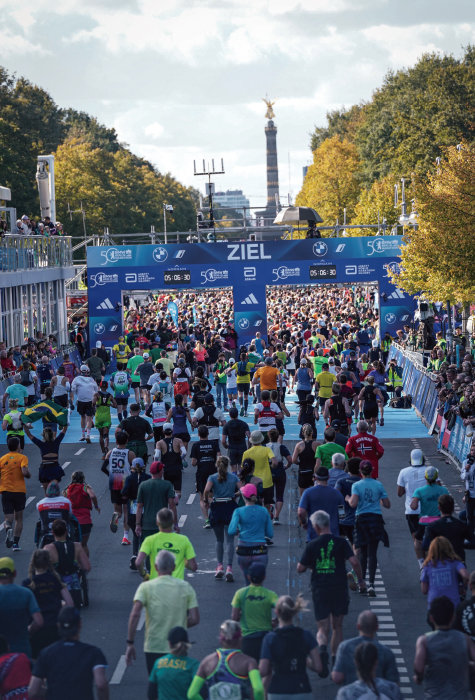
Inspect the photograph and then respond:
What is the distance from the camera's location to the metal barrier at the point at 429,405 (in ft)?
70.7

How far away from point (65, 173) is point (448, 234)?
182 feet

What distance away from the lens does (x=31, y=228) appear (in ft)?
140

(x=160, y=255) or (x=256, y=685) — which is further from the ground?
(x=160, y=255)

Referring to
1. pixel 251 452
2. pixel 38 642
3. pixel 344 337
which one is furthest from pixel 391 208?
pixel 38 642

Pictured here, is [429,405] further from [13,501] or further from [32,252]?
[32,252]

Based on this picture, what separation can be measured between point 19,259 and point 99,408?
18.6 metres

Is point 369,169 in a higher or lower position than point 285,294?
higher

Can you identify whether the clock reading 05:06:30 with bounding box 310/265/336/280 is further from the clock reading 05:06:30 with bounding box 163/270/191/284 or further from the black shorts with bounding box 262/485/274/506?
the black shorts with bounding box 262/485/274/506

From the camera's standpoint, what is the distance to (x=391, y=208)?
76.9 meters

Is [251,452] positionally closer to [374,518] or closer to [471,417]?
[374,518]

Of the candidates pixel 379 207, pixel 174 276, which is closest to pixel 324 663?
pixel 174 276

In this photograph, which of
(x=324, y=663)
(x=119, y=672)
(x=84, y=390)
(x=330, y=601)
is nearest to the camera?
(x=324, y=663)

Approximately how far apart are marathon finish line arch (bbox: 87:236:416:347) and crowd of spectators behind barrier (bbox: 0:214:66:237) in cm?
234

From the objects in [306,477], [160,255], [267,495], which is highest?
[160,255]
